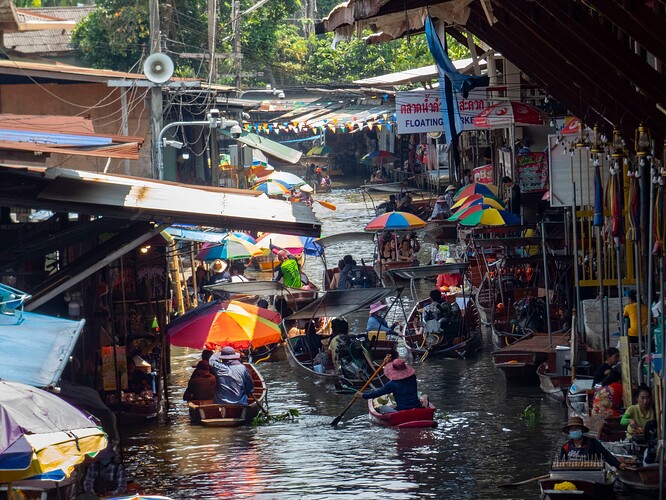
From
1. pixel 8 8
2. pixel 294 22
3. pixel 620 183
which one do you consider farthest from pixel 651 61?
pixel 294 22

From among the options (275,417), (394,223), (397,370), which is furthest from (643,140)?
(394,223)

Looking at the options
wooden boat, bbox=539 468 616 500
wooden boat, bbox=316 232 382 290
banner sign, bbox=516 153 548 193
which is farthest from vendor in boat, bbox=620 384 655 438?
wooden boat, bbox=316 232 382 290

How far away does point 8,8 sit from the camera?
86.0ft

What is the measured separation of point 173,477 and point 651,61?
8.09 m

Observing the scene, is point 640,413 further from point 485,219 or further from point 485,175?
point 485,175

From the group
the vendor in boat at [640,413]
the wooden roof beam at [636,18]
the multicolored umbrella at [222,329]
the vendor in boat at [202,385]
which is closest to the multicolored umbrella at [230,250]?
the multicolored umbrella at [222,329]

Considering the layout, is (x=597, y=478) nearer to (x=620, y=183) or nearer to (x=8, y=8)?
(x=620, y=183)

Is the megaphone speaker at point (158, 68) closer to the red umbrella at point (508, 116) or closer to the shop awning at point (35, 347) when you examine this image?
the red umbrella at point (508, 116)

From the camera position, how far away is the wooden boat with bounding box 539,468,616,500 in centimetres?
1120

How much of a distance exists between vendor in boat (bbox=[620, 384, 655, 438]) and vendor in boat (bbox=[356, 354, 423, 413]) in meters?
3.92

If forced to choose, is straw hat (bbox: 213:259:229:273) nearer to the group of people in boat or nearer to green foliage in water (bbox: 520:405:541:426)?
the group of people in boat

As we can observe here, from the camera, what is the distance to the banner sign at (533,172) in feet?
76.3

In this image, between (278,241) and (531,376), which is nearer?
(531,376)

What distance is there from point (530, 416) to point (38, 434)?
9742mm
